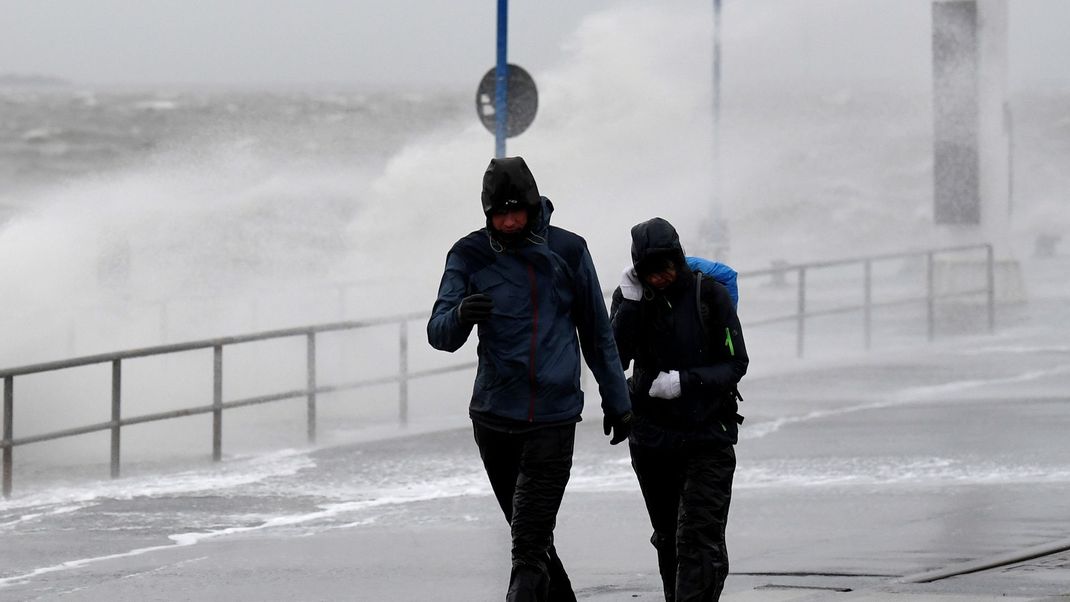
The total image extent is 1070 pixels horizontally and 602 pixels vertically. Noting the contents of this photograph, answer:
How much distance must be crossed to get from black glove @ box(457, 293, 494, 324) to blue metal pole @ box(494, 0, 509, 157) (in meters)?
10.3

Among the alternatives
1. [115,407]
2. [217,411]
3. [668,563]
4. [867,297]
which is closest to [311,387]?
[217,411]

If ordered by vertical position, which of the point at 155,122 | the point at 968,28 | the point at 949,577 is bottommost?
the point at 949,577

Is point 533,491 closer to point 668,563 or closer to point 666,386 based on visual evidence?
point 666,386

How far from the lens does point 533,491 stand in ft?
21.6

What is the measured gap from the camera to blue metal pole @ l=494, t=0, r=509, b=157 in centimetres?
1676

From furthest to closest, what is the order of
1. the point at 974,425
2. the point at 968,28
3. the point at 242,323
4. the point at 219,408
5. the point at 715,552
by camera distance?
the point at 968,28
the point at 242,323
the point at 974,425
the point at 219,408
the point at 715,552

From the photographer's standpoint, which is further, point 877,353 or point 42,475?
point 877,353

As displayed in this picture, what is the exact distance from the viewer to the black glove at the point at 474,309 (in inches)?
253

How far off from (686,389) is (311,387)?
7.29 meters

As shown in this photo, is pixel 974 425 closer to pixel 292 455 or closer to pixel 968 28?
pixel 292 455

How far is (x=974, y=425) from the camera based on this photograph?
13859 millimetres

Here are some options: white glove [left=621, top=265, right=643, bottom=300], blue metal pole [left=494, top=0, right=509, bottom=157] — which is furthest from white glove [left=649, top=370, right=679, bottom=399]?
blue metal pole [left=494, top=0, right=509, bottom=157]

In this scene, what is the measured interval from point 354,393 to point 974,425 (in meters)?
5.73

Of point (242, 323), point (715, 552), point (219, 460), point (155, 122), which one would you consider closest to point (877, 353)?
point (242, 323)
